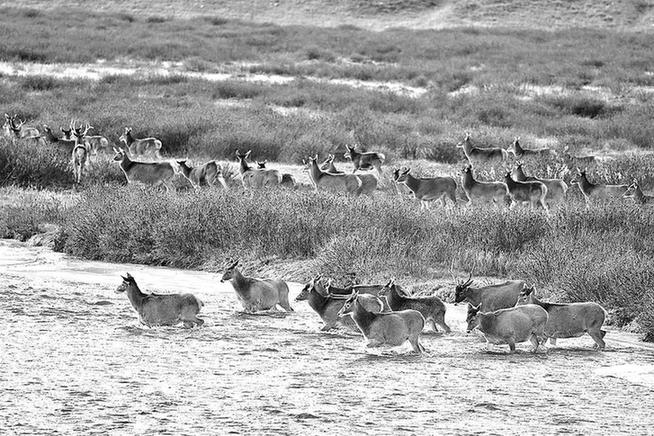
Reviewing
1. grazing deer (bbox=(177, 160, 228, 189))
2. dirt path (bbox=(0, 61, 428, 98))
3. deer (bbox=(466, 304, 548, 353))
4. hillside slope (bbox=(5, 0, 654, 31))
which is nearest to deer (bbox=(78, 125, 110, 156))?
grazing deer (bbox=(177, 160, 228, 189))

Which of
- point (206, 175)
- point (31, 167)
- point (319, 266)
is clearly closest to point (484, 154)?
point (206, 175)

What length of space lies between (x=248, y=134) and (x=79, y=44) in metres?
21.9

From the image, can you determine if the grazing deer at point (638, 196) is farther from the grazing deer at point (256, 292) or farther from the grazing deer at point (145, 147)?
the grazing deer at point (145, 147)

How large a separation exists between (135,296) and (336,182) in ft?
28.8

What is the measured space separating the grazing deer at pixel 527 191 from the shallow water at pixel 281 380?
6.98m

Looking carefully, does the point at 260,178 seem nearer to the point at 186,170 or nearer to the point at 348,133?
the point at 186,170

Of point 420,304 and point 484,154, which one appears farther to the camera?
point 484,154

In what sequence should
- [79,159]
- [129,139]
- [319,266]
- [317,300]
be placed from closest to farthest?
[317,300] < [319,266] < [79,159] < [129,139]

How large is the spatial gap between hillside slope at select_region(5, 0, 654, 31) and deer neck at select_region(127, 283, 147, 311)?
6275cm

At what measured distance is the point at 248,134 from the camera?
24672 mm

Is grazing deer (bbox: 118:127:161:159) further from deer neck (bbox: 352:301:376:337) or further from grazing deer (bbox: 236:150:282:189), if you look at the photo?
deer neck (bbox: 352:301:376:337)

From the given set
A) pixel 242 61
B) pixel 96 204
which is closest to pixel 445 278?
pixel 96 204

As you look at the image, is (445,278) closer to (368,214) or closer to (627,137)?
(368,214)

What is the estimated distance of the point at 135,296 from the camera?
33.8ft
